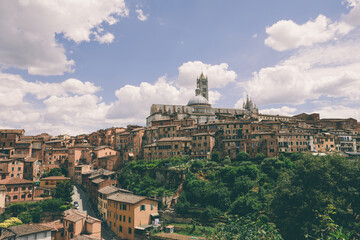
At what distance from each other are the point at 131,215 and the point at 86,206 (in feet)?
64.0

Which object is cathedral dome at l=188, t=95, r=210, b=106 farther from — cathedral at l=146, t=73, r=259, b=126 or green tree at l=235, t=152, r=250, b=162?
green tree at l=235, t=152, r=250, b=162

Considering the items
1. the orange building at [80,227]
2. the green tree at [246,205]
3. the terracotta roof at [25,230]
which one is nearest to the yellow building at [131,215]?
the orange building at [80,227]

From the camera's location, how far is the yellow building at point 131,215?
41.9m

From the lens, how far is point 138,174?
209 feet

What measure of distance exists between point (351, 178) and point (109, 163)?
6171 cm

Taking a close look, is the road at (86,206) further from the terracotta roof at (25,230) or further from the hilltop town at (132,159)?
the terracotta roof at (25,230)

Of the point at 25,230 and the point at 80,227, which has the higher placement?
the point at 25,230

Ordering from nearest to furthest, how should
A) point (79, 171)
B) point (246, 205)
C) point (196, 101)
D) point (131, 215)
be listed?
point (131, 215) < point (246, 205) < point (79, 171) < point (196, 101)

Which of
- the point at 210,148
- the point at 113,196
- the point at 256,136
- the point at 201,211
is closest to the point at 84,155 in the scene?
the point at 113,196

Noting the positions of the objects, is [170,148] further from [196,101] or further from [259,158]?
[196,101]

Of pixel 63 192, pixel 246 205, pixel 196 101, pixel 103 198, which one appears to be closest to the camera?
pixel 246 205

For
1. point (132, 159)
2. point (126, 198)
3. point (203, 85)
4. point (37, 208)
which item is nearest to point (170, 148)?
point (132, 159)

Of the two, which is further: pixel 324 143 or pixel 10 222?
pixel 324 143

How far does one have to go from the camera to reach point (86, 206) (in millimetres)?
56500
